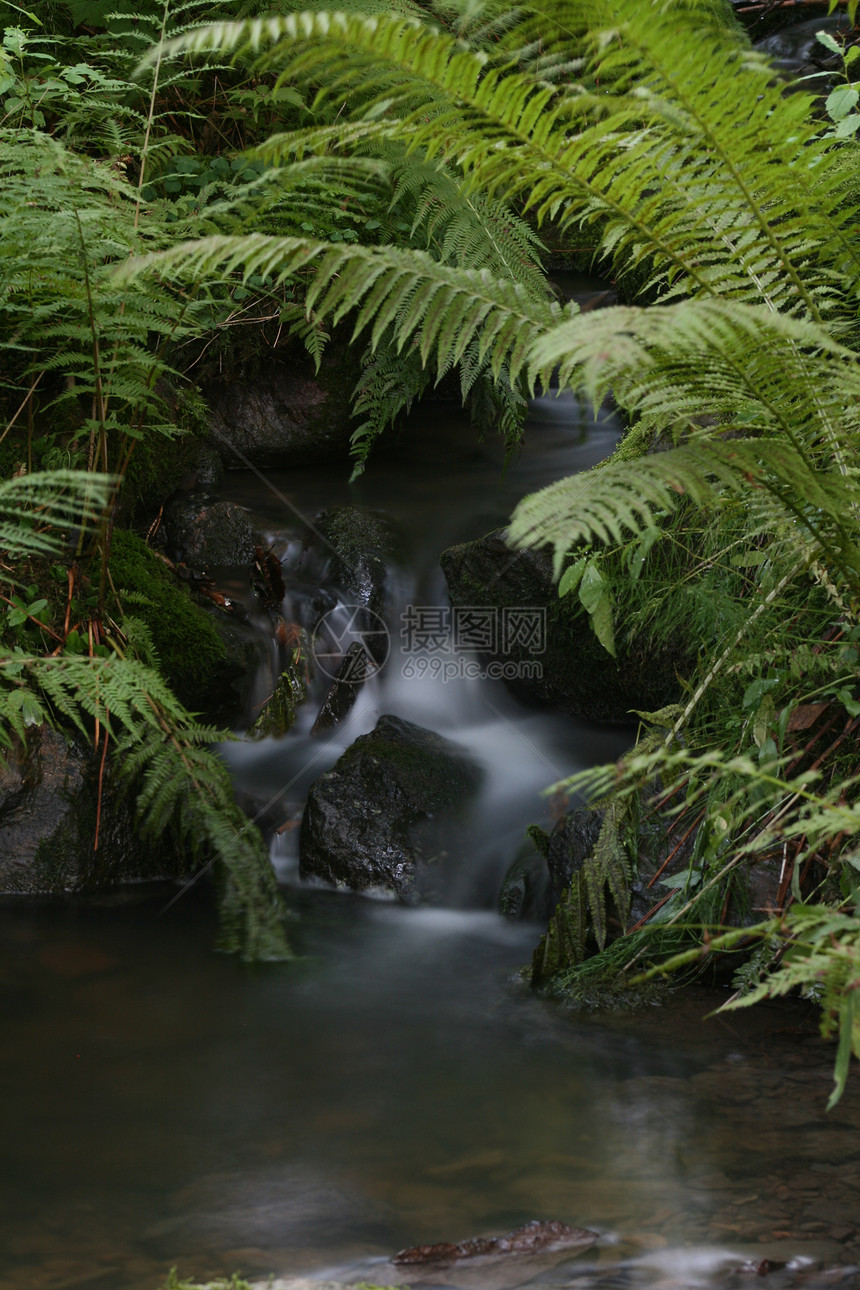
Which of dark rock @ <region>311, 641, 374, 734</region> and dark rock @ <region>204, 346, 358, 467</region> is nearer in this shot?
dark rock @ <region>311, 641, 374, 734</region>

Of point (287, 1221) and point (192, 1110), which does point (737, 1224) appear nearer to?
point (287, 1221)

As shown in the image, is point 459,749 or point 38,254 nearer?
point 38,254

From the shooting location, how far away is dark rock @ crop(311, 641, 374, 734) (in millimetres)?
3664

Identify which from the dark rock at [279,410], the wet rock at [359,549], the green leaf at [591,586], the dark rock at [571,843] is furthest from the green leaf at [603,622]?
the dark rock at [279,410]

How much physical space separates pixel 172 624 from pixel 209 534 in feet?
2.73

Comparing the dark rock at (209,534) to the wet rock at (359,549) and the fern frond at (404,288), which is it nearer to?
the wet rock at (359,549)

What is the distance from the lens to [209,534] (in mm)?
4070

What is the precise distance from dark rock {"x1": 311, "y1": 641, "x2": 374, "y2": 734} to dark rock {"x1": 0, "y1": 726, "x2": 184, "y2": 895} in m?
0.87

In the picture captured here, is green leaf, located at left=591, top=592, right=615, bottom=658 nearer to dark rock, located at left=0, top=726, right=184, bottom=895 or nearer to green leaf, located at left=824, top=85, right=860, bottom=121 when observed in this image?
green leaf, located at left=824, top=85, right=860, bottom=121

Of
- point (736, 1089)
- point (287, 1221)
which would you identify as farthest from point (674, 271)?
point (287, 1221)

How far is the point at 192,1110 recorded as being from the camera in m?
1.97

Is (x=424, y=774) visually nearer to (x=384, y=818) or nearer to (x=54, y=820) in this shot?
(x=384, y=818)

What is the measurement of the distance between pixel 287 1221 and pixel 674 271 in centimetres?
179

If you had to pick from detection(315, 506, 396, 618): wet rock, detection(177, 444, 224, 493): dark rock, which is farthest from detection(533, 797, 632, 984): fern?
detection(177, 444, 224, 493): dark rock
